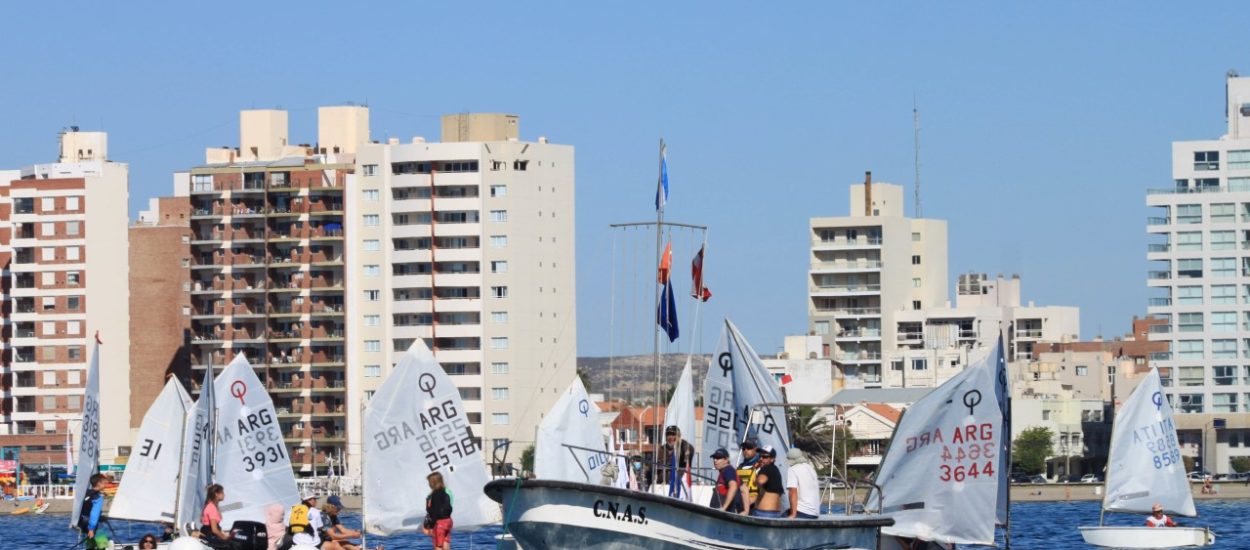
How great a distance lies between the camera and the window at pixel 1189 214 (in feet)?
613

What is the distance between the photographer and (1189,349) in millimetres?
185875

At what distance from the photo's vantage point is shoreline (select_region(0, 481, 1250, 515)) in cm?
14975

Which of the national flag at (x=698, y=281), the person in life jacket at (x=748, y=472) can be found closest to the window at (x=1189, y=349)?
the national flag at (x=698, y=281)

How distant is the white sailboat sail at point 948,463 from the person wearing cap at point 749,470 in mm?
3729

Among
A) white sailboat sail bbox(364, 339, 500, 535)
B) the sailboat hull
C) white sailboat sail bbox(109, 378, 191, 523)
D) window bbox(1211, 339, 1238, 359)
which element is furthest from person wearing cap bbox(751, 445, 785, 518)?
window bbox(1211, 339, 1238, 359)

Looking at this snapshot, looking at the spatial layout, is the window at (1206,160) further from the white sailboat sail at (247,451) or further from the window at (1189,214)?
the white sailboat sail at (247,451)

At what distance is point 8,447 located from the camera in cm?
18012

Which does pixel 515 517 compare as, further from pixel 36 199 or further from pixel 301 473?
pixel 36 199

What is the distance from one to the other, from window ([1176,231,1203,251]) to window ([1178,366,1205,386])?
30.7ft

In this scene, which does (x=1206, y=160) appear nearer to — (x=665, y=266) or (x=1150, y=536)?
(x=1150, y=536)

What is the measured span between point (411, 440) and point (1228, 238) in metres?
142

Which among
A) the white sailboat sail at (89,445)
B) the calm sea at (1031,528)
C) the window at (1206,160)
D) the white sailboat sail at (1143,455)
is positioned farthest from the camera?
the window at (1206,160)

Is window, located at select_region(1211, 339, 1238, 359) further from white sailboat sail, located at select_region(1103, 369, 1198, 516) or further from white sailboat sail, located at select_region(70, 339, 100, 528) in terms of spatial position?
white sailboat sail, located at select_region(70, 339, 100, 528)

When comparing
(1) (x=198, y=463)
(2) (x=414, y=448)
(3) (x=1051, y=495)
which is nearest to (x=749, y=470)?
(2) (x=414, y=448)
